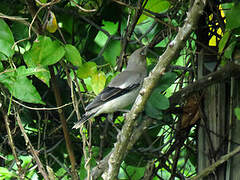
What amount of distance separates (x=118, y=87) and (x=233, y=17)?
161 cm

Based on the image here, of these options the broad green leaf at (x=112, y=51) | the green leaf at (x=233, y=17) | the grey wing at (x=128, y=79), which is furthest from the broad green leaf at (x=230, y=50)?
the broad green leaf at (x=112, y=51)

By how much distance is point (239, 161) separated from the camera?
2262mm

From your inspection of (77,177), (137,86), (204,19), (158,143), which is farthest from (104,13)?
(77,177)

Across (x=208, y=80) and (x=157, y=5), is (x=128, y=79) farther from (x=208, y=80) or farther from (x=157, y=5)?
(x=208, y=80)

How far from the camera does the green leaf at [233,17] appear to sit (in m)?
2.02

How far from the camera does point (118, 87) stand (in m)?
3.46

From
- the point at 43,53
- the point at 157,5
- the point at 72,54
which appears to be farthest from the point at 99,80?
the point at 157,5

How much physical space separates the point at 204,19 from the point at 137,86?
1.11 m

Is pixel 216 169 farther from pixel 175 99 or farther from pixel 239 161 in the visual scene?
pixel 175 99

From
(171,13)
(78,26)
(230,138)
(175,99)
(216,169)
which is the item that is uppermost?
(171,13)

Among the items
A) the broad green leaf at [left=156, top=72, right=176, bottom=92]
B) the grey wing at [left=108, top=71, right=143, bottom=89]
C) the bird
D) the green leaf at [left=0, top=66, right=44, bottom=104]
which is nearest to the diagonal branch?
the broad green leaf at [left=156, top=72, right=176, bottom=92]

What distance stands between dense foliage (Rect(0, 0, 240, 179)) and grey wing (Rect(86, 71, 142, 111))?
0.38ft

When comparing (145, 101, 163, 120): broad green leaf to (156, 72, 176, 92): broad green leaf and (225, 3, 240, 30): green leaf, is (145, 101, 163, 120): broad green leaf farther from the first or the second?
(225, 3, 240, 30): green leaf

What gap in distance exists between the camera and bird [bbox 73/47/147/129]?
3.14 meters
